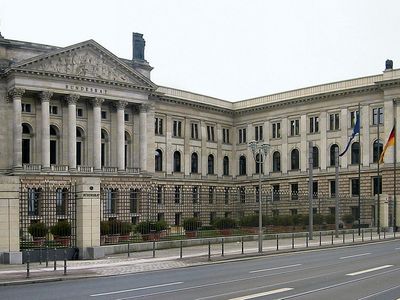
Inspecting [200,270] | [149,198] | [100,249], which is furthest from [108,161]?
[200,270]

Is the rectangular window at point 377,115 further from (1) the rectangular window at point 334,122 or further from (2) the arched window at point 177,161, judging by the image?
(2) the arched window at point 177,161

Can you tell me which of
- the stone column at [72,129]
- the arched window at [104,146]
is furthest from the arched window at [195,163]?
the stone column at [72,129]

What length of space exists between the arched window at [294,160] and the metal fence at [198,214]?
55.7 ft

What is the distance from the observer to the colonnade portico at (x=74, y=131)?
225ft

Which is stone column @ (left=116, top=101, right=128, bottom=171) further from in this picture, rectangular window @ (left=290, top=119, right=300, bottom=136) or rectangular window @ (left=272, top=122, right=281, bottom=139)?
rectangular window @ (left=290, top=119, right=300, bottom=136)

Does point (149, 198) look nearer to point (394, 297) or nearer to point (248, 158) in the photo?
point (394, 297)

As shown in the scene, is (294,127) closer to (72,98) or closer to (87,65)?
(87,65)

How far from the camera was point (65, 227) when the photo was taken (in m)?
36.8

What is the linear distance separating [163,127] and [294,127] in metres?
18.8

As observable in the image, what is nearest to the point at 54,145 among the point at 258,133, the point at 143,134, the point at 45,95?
the point at 45,95

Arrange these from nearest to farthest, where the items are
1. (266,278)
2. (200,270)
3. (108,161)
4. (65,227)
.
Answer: (266,278) < (200,270) < (65,227) < (108,161)

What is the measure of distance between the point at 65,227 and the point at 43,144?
35232mm

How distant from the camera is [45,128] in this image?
231 ft

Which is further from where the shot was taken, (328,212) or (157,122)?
(157,122)
